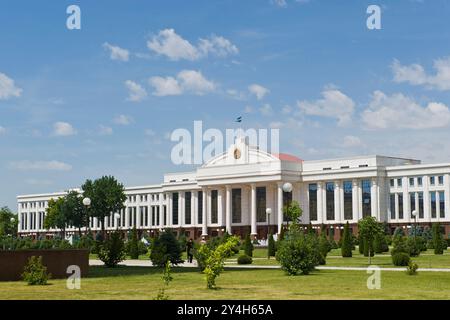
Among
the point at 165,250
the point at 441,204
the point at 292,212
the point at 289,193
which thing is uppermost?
the point at 289,193

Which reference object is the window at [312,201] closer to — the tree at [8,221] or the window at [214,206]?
the window at [214,206]

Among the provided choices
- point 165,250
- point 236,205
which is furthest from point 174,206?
point 165,250

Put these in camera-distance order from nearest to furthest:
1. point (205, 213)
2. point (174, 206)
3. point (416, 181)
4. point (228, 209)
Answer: point (416, 181)
point (228, 209)
point (205, 213)
point (174, 206)

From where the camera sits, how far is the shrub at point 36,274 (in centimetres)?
2344

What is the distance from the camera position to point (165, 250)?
1425 inches

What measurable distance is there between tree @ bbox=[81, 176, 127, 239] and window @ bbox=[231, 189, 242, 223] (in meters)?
18.4

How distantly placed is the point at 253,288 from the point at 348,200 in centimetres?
7930

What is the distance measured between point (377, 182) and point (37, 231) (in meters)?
80.6

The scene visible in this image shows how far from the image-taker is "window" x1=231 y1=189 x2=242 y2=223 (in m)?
110

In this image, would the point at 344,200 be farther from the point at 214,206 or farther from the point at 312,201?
the point at 214,206

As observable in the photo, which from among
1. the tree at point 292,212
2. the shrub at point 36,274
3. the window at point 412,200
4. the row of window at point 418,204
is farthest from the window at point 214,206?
the shrub at point 36,274

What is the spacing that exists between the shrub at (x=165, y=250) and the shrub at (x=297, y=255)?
8.77m
